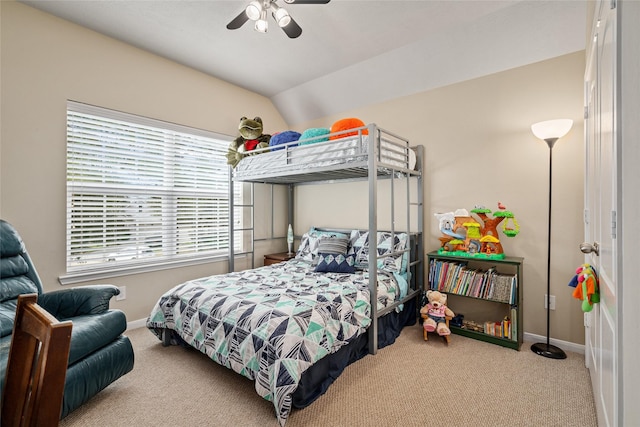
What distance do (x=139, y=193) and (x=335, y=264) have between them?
217 cm

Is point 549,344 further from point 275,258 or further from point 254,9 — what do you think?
point 254,9

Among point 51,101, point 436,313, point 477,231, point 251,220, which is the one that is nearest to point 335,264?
point 436,313

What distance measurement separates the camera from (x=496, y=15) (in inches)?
95.2

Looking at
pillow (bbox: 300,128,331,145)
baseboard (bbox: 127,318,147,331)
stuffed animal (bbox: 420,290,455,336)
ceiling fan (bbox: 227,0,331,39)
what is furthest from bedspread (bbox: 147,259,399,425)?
ceiling fan (bbox: 227,0,331,39)

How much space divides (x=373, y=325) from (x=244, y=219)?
7.74 feet

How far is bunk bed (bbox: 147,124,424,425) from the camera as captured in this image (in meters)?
1.77

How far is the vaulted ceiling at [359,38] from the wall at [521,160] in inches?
6.9

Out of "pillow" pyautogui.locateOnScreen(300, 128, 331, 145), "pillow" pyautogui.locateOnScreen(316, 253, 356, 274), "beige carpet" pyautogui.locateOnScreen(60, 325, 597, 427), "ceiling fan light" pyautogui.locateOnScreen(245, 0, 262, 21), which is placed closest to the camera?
"beige carpet" pyautogui.locateOnScreen(60, 325, 597, 427)

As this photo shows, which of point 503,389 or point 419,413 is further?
point 503,389

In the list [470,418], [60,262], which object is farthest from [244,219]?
[470,418]

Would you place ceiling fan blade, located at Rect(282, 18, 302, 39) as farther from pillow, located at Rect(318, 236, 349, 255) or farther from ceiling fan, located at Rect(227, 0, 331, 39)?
pillow, located at Rect(318, 236, 349, 255)

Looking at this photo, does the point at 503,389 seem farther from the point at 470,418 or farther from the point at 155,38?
the point at 155,38

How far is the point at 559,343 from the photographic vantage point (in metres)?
2.51

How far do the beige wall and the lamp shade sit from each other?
0.92 feet
